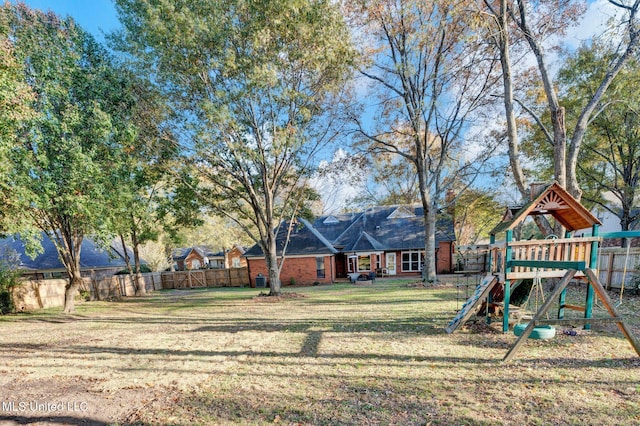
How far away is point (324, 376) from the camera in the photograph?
477 cm

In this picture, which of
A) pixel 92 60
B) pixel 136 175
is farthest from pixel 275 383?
pixel 92 60

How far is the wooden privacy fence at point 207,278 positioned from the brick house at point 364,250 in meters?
2.08

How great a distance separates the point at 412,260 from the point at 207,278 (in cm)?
1865

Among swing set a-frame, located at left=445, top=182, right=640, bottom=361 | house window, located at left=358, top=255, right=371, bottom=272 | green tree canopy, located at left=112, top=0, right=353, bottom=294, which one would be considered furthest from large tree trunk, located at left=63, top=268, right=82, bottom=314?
house window, located at left=358, top=255, right=371, bottom=272

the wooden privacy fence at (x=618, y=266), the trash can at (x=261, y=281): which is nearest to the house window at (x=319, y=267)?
the trash can at (x=261, y=281)

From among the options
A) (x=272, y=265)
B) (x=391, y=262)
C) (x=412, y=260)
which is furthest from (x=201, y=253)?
(x=272, y=265)

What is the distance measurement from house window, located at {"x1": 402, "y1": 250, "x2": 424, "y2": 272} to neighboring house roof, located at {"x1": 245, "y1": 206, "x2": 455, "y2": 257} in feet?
2.30

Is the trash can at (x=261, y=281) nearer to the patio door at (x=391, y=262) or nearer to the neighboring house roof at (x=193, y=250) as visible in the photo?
the patio door at (x=391, y=262)

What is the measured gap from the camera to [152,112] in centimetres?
1185

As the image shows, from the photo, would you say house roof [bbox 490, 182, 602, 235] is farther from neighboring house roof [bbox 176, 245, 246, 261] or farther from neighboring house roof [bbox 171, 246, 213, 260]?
neighboring house roof [bbox 171, 246, 213, 260]

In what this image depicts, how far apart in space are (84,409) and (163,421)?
4.38 ft

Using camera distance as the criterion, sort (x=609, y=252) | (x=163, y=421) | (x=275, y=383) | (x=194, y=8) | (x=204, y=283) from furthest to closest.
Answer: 1. (x=204, y=283)
2. (x=609, y=252)
3. (x=194, y=8)
4. (x=275, y=383)
5. (x=163, y=421)

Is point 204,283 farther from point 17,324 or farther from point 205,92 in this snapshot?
point 205,92

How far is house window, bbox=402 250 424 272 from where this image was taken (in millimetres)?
25203
